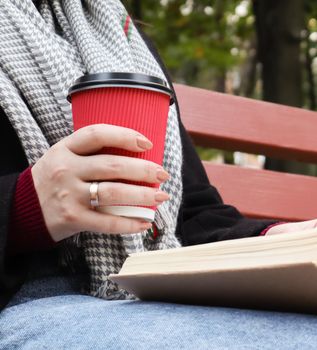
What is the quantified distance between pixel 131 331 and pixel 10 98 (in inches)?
19.9

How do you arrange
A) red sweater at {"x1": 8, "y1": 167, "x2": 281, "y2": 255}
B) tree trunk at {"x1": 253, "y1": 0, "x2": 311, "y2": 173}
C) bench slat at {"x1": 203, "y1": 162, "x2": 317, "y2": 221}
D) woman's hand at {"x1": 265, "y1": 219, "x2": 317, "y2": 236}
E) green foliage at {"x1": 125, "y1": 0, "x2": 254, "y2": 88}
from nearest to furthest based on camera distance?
red sweater at {"x1": 8, "y1": 167, "x2": 281, "y2": 255}
woman's hand at {"x1": 265, "y1": 219, "x2": 317, "y2": 236}
bench slat at {"x1": 203, "y1": 162, "x2": 317, "y2": 221}
tree trunk at {"x1": 253, "y1": 0, "x2": 311, "y2": 173}
green foliage at {"x1": 125, "y1": 0, "x2": 254, "y2": 88}

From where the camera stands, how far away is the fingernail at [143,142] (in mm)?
858

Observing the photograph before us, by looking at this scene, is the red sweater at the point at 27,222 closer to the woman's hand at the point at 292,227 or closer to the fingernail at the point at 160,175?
the fingernail at the point at 160,175

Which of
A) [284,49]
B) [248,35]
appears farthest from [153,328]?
[248,35]

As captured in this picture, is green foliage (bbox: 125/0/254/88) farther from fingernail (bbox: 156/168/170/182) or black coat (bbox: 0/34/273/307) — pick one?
fingernail (bbox: 156/168/170/182)

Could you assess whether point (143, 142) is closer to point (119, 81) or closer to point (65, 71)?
point (119, 81)

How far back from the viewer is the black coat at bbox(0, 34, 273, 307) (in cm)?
102

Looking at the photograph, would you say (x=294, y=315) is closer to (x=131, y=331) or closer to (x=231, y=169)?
(x=131, y=331)

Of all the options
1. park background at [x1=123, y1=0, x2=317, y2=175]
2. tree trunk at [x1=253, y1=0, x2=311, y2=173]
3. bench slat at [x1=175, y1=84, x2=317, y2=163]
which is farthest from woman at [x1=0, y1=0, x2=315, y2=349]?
tree trunk at [x1=253, y1=0, x2=311, y2=173]

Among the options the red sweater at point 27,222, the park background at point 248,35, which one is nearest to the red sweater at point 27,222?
the red sweater at point 27,222

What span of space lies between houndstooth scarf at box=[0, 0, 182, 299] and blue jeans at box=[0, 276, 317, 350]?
20 centimetres

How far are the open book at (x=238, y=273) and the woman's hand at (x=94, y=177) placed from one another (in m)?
0.07

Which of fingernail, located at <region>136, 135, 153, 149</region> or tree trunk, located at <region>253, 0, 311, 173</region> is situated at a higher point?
fingernail, located at <region>136, 135, 153, 149</region>

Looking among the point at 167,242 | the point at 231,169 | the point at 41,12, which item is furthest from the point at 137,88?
the point at 231,169
